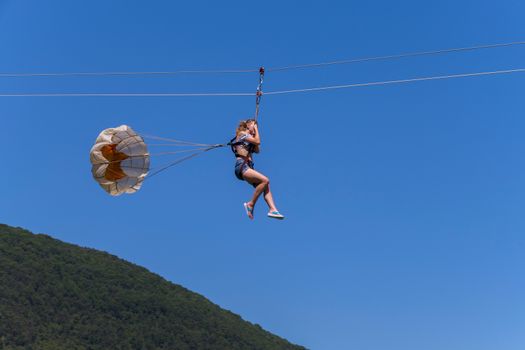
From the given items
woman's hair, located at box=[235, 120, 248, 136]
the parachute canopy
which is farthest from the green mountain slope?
woman's hair, located at box=[235, 120, 248, 136]

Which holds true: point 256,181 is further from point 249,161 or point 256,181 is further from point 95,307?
point 95,307

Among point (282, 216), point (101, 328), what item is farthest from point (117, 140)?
point (101, 328)

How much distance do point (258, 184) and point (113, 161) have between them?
4.04 meters

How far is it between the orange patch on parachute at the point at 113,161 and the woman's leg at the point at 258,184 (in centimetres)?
366

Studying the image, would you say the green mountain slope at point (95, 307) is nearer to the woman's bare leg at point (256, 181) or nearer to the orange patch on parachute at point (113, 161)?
the orange patch on parachute at point (113, 161)

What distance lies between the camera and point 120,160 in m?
24.7

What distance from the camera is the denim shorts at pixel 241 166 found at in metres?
22.5

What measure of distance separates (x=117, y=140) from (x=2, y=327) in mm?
98707

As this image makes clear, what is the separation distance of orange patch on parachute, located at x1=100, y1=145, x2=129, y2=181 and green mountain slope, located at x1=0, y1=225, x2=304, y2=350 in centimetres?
9438

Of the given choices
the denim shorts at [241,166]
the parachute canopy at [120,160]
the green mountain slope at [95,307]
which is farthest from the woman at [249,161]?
the green mountain slope at [95,307]

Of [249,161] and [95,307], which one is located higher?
[95,307]

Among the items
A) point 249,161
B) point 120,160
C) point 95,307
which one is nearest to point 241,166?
point 249,161

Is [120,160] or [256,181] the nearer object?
[256,181]

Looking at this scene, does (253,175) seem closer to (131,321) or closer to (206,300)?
(131,321)
